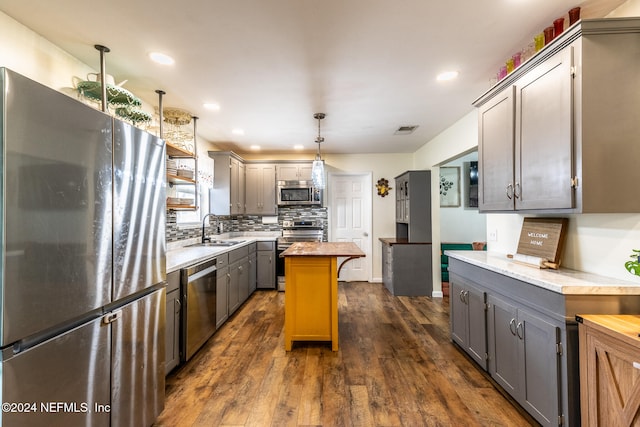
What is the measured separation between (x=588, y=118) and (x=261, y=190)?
14.8ft

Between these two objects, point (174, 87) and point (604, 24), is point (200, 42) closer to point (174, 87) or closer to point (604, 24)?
point (174, 87)

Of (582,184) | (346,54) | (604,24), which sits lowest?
(582,184)

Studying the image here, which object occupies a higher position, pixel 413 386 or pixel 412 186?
pixel 412 186

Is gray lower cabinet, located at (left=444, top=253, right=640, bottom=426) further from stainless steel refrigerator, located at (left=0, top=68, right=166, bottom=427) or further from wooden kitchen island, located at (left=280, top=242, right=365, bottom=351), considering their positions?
stainless steel refrigerator, located at (left=0, top=68, right=166, bottom=427)

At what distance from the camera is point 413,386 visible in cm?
215

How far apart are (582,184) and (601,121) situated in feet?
1.14

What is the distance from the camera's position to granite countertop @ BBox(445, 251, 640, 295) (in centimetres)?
147

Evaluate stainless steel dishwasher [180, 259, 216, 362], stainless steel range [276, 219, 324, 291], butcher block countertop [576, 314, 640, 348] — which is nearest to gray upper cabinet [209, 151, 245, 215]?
stainless steel range [276, 219, 324, 291]

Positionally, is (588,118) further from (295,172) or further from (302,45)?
(295,172)

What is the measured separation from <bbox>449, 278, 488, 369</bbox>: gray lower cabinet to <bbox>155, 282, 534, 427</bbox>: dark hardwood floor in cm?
15

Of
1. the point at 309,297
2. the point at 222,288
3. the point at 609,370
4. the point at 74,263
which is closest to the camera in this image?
the point at 74,263

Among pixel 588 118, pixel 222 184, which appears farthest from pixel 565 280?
pixel 222 184

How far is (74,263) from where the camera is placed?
1.15m

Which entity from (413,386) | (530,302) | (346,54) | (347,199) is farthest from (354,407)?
(347,199)
